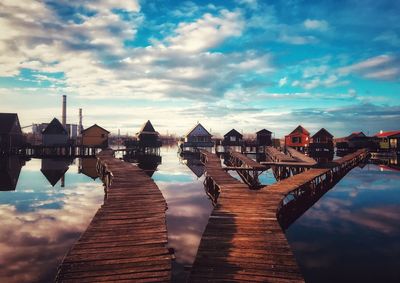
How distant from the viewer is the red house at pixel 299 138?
2724 inches

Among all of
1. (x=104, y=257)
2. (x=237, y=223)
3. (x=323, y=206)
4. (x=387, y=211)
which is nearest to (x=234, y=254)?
(x=237, y=223)

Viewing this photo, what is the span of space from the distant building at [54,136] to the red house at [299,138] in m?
48.7

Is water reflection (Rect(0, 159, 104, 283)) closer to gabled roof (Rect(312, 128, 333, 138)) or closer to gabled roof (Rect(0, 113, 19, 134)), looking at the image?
gabled roof (Rect(0, 113, 19, 134))

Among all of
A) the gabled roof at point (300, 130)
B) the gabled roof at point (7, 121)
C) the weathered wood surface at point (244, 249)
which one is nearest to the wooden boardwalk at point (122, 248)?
the weathered wood surface at point (244, 249)

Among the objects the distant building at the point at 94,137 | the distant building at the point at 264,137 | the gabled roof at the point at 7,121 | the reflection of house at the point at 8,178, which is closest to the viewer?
the reflection of house at the point at 8,178

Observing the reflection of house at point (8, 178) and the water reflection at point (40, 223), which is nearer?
the water reflection at point (40, 223)

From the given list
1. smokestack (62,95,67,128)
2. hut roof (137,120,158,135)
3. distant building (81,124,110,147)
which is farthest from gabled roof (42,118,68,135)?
smokestack (62,95,67,128)

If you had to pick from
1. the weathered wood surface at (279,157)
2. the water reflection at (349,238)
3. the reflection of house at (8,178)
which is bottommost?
the water reflection at (349,238)

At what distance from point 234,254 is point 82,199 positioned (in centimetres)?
1449

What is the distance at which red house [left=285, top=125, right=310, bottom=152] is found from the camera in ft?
227

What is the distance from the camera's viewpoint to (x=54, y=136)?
55531 millimetres

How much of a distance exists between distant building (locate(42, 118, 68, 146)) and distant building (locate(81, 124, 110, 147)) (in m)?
3.33

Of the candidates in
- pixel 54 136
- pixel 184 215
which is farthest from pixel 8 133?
pixel 184 215

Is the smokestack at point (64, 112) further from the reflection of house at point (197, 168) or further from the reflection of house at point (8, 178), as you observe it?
the reflection of house at point (197, 168)
